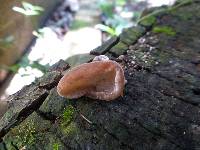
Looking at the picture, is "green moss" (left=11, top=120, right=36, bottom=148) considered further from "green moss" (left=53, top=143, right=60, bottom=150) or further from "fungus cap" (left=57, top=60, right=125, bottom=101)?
"fungus cap" (left=57, top=60, right=125, bottom=101)

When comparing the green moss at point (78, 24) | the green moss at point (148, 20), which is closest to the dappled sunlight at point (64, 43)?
the green moss at point (78, 24)

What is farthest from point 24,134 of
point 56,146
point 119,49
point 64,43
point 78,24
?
point 78,24

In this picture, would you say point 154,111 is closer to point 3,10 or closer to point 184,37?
point 184,37

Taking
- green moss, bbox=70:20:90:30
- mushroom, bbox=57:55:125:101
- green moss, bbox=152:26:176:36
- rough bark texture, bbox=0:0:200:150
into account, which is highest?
mushroom, bbox=57:55:125:101

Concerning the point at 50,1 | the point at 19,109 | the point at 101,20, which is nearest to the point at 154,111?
the point at 19,109

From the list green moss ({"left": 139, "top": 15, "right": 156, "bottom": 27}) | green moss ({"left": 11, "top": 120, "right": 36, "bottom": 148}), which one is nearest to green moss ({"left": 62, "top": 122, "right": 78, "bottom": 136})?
green moss ({"left": 11, "top": 120, "right": 36, "bottom": 148})
